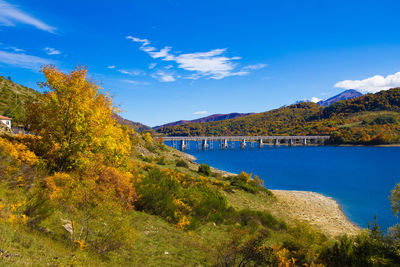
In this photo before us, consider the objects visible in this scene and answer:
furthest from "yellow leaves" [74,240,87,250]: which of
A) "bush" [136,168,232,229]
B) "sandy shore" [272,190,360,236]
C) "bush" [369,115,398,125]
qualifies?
"bush" [369,115,398,125]

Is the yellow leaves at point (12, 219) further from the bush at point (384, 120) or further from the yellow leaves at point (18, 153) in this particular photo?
the bush at point (384, 120)

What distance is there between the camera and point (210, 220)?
62.7 ft

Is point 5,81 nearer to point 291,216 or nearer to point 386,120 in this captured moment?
point 291,216

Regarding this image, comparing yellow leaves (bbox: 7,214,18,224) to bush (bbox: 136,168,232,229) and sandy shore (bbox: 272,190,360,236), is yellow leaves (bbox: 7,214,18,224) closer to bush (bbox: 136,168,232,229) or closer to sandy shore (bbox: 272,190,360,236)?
bush (bbox: 136,168,232,229)

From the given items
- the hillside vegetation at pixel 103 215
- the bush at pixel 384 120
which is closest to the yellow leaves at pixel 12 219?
the hillside vegetation at pixel 103 215

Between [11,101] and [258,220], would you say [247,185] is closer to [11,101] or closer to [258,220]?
[258,220]

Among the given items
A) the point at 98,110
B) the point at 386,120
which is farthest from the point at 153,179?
the point at 386,120

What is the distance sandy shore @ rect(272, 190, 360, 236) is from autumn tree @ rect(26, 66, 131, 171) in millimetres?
21163

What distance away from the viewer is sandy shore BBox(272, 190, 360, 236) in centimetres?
2339

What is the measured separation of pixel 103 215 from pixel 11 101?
6882 centimetres

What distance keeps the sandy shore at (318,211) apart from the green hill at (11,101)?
1763 inches

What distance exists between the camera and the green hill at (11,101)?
149 ft

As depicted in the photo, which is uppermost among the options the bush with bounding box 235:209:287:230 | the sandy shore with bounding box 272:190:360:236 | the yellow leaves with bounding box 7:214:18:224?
the yellow leaves with bounding box 7:214:18:224

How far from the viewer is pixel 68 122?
577 inches
